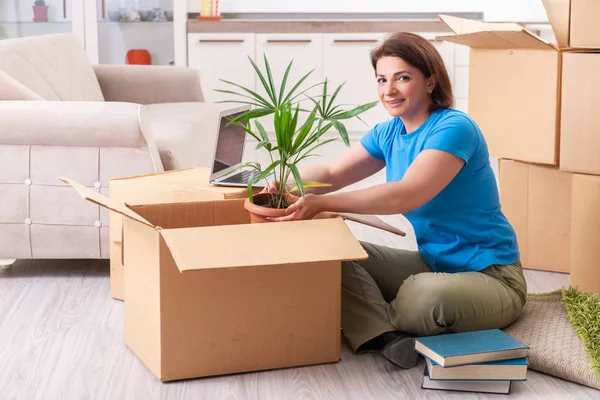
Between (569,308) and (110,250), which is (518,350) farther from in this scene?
(110,250)

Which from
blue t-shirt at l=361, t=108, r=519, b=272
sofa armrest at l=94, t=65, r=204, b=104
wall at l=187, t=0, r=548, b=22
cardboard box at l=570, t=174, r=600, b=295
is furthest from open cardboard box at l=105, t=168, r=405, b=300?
wall at l=187, t=0, r=548, b=22

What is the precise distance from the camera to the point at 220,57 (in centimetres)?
533

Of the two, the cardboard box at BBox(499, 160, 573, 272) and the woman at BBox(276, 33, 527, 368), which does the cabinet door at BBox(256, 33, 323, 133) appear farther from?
the woman at BBox(276, 33, 527, 368)

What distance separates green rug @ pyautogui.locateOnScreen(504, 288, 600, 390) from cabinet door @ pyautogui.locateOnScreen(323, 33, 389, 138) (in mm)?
2991

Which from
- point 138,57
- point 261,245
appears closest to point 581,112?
point 261,245

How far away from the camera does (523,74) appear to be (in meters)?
2.82

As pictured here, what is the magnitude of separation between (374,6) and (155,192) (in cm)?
346

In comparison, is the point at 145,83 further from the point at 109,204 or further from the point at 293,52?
the point at 109,204

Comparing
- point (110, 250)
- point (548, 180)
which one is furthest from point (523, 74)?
point (110, 250)

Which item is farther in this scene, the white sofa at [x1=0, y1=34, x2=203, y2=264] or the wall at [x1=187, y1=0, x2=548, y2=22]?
the wall at [x1=187, y1=0, x2=548, y2=22]

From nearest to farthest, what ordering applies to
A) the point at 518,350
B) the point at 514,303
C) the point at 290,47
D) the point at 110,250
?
the point at 518,350 → the point at 514,303 → the point at 110,250 → the point at 290,47

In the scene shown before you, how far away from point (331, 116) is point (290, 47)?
3407 millimetres

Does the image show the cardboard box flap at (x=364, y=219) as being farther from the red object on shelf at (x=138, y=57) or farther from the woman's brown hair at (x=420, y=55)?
the red object on shelf at (x=138, y=57)

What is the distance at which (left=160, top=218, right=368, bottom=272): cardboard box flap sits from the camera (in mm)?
1825
